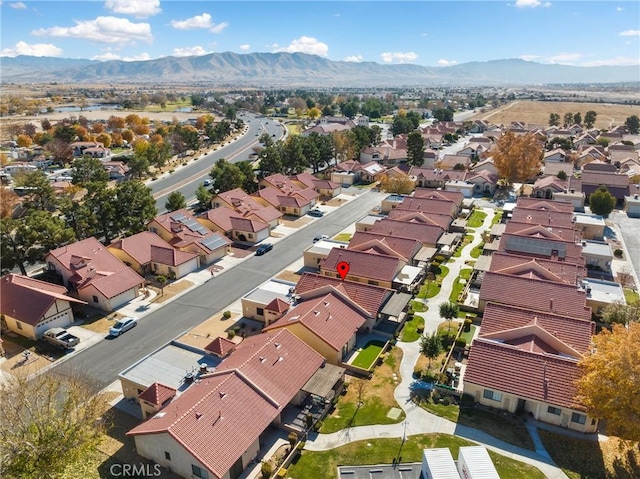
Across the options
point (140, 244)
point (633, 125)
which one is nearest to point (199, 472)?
point (140, 244)

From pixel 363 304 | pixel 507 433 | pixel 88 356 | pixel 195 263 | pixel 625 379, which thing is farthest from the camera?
pixel 195 263

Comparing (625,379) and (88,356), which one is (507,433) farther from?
(88,356)

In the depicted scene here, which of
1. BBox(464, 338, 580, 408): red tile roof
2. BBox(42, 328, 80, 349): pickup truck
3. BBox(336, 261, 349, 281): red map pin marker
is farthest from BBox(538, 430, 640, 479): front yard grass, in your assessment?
BBox(42, 328, 80, 349): pickup truck

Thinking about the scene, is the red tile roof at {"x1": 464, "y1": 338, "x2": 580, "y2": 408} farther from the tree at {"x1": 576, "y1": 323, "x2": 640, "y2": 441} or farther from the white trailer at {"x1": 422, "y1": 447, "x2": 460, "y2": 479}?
the white trailer at {"x1": 422, "y1": 447, "x2": 460, "y2": 479}

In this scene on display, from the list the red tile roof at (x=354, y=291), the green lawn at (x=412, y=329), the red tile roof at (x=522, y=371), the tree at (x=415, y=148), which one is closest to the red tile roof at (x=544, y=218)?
the green lawn at (x=412, y=329)

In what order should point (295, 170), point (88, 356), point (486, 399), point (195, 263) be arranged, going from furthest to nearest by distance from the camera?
point (295, 170), point (195, 263), point (88, 356), point (486, 399)

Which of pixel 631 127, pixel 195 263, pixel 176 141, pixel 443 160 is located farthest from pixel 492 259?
pixel 631 127

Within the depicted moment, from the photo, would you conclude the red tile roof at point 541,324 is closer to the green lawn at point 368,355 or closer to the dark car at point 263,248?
the green lawn at point 368,355
